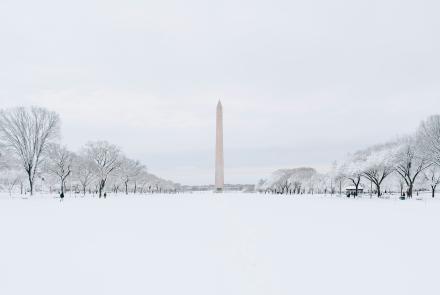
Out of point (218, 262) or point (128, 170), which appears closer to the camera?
point (218, 262)

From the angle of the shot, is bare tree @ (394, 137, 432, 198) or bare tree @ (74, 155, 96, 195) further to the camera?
bare tree @ (74, 155, 96, 195)

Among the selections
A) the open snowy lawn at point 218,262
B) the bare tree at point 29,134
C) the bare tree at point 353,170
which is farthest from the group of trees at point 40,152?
the bare tree at point 353,170

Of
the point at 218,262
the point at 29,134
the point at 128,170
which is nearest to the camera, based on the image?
the point at 218,262

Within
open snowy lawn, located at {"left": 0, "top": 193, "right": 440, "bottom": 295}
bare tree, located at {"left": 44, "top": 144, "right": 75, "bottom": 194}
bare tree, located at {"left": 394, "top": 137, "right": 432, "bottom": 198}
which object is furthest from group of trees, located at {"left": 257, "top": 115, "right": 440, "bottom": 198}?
bare tree, located at {"left": 44, "top": 144, "right": 75, "bottom": 194}

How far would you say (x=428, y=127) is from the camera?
145 ft

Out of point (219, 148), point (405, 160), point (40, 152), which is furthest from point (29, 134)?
point (405, 160)

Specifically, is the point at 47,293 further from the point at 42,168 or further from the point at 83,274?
the point at 42,168

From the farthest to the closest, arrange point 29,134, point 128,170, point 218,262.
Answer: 1. point 128,170
2. point 29,134
3. point 218,262

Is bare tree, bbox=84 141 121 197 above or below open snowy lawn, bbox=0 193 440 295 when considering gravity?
above

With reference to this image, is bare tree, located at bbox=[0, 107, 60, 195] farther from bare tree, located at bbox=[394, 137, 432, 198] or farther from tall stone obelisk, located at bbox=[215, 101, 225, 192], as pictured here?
bare tree, located at bbox=[394, 137, 432, 198]

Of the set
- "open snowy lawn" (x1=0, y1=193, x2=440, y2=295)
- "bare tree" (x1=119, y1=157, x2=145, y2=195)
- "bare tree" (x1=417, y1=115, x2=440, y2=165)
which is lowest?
"open snowy lawn" (x1=0, y1=193, x2=440, y2=295)

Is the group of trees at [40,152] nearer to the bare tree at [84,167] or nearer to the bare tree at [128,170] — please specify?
the bare tree at [84,167]

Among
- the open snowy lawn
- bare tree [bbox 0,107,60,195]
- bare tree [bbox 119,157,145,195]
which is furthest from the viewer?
bare tree [bbox 119,157,145,195]

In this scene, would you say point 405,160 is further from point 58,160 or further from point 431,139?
point 58,160
